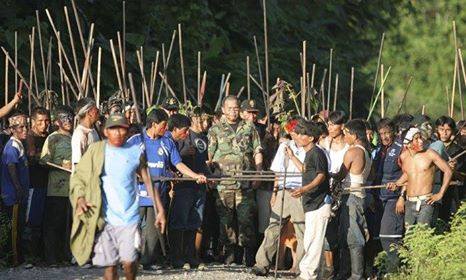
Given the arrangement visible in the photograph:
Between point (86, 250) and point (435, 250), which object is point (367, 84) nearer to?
point (435, 250)

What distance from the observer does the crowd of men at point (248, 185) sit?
1891cm

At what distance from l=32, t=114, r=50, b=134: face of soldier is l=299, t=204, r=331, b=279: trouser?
11.9 ft

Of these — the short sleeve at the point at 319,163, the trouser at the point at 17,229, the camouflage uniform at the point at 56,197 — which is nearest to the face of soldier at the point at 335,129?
the short sleeve at the point at 319,163

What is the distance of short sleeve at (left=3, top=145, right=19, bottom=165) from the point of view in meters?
19.4

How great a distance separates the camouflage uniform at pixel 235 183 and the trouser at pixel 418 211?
85.1 inches

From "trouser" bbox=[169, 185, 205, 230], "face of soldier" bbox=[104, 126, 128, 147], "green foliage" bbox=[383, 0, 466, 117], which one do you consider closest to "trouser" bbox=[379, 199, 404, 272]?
"trouser" bbox=[169, 185, 205, 230]

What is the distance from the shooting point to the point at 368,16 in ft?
115

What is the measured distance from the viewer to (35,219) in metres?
20.0

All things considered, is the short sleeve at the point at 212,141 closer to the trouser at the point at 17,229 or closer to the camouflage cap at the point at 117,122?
the trouser at the point at 17,229

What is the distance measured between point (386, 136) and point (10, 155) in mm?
4795

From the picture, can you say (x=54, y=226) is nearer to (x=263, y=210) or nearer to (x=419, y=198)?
(x=263, y=210)

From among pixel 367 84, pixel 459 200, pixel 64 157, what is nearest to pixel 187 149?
pixel 64 157

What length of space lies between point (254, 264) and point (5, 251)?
3061 millimetres

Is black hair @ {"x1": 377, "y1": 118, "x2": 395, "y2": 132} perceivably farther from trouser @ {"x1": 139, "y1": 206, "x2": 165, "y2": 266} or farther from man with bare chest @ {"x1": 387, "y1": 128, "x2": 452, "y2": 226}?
trouser @ {"x1": 139, "y1": 206, "x2": 165, "y2": 266}
